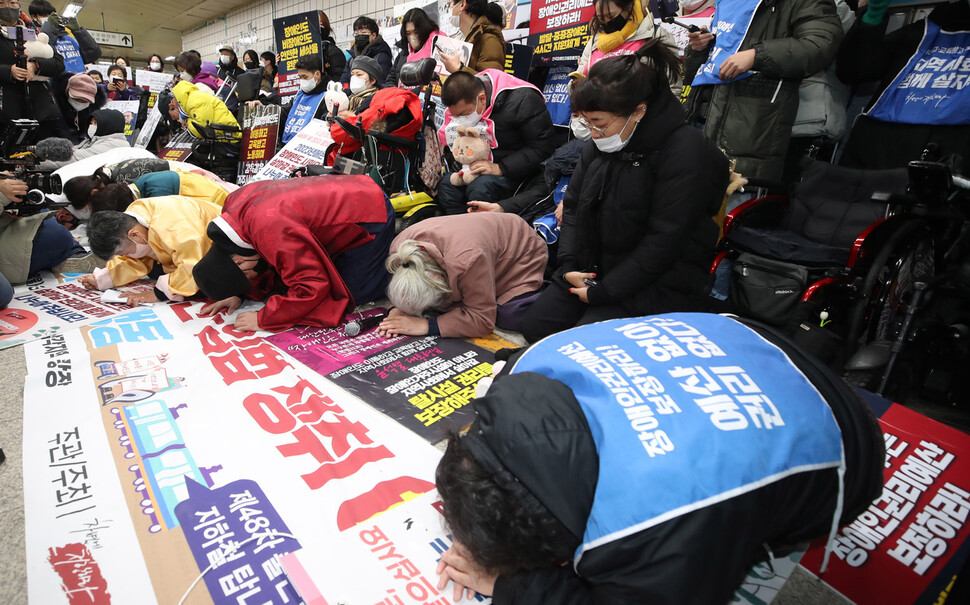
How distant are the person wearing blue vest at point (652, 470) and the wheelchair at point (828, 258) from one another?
1.20 metres

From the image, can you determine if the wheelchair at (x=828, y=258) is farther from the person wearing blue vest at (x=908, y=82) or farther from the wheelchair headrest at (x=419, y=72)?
the wheelchair headrest at (x=419, y=72)

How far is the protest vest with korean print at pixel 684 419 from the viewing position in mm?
657

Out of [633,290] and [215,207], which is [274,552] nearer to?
[633,290]

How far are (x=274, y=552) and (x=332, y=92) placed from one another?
3.69 metres

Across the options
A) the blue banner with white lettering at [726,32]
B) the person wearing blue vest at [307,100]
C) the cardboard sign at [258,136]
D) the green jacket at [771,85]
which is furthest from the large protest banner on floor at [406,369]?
the cardboard sign at [258,136]

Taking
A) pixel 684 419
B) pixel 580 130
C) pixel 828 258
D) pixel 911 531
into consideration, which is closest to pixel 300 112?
pixel 580 130

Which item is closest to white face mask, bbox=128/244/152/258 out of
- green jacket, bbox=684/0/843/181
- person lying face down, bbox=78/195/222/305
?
person lying face down, bbox=78/195/222/305

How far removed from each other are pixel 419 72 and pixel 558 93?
1.04 metres

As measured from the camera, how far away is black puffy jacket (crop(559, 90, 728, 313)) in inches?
67.6

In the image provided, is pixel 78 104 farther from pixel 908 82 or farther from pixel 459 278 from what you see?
pixel 908 82

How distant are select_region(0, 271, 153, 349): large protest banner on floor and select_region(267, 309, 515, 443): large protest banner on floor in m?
0.89

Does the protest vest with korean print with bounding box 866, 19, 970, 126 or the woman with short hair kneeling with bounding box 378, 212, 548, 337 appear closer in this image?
the woman with short hair kneeling with bounding box 378, 212, 548, 337

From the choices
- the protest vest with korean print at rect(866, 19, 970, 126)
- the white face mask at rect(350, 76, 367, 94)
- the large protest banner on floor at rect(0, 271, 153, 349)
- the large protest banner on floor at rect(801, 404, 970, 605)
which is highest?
the white face mask at rect(350, 76, 367, 94)

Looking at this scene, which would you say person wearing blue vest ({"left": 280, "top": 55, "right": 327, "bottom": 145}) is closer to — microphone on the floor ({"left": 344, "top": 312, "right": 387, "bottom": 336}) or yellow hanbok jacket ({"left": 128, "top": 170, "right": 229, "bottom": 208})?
yellow hanbok jacket ({"left": 128, "top": 170, "right": 229, "bottom": 208})
